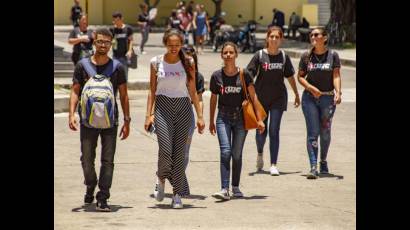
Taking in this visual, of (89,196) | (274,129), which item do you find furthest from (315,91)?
(89,196)

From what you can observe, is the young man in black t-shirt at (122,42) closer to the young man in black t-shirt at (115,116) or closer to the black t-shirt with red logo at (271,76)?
the black t-shirt with red logo at (271,76)

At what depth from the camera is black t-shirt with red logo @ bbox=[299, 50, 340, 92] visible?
13125mm

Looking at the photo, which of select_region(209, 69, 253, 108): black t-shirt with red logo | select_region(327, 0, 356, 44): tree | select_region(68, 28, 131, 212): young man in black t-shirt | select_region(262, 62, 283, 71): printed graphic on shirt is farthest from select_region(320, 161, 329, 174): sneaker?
select_region(327, 0, 356, 44): tree

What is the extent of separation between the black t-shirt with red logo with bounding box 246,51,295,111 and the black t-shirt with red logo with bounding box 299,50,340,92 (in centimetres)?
25

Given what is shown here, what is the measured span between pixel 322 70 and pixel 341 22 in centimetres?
2838

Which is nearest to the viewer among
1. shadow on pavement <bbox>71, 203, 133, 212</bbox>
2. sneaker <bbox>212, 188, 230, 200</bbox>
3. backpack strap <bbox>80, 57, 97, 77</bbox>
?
backpack strap <bbox>80, 57, 97, 77</bbox>

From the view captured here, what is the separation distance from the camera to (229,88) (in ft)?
38.6

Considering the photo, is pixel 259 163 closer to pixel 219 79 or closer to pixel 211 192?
pixel 211 192

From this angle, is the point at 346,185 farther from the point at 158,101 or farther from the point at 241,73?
the point at 158,101

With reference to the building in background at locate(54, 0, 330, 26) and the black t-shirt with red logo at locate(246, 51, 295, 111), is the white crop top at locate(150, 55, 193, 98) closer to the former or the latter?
the black t-shirt with red logo at locate(246, 51, 295, 111)

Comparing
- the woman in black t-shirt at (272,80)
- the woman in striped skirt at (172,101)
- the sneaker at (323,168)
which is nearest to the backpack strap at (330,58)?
the woman in black t-shirt at (272,80)
